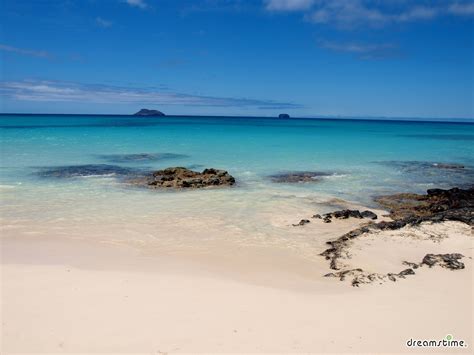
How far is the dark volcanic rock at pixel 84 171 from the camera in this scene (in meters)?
19.5

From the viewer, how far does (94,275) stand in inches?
302

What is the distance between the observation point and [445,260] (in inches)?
327

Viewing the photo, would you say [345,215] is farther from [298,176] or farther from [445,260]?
[298,176]

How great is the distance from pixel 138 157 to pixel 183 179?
11138 mm

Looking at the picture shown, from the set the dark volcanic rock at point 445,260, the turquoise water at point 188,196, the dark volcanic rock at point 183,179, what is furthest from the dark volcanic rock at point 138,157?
the dark volcanic rock at point 445,260

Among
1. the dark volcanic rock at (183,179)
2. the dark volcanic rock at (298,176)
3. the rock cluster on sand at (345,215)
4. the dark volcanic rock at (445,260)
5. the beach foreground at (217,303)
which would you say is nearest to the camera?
the beach foreground at (217,303)

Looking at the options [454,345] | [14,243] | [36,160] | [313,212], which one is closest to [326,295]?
[454,345]

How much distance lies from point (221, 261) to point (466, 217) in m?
7.53

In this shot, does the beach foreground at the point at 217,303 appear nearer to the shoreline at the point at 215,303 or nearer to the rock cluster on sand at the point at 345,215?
the shoreline at the point at 215,303

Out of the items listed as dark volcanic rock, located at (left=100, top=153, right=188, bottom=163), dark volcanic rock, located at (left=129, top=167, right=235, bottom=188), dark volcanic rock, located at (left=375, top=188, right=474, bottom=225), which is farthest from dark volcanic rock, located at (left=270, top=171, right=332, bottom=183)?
dark volcanic rock, located at (left=100, top=153, right=188, bottom=163)

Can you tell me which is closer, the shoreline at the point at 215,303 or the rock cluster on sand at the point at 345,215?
the shoreline at the point at 215,303

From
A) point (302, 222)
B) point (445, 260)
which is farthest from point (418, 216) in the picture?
point (445, 260)

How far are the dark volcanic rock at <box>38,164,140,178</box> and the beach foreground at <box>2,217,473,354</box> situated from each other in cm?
1092

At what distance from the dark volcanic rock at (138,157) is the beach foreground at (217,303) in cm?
1705
